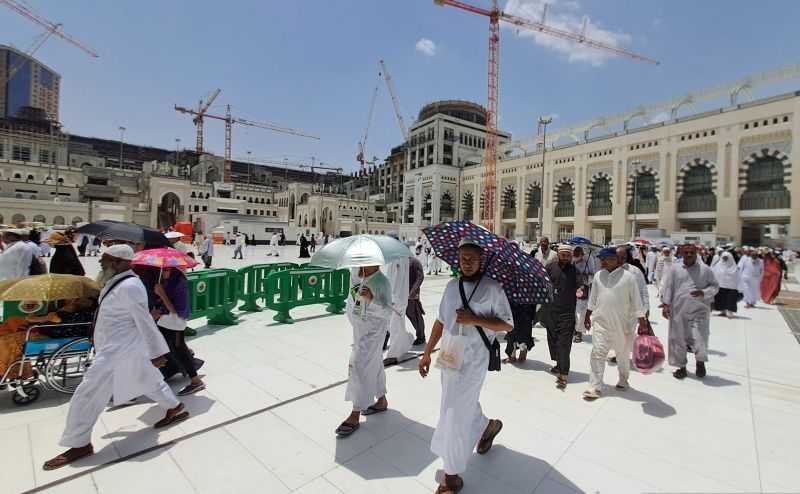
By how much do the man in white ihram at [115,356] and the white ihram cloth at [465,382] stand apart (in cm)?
225

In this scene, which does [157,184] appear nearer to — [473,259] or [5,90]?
[473,259]

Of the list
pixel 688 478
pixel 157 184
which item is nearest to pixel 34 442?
pixel 688 478

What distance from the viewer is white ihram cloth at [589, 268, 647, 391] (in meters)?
3.83

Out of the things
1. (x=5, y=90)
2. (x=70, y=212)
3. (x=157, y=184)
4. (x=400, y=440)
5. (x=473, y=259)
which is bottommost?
(x=400, y=440)

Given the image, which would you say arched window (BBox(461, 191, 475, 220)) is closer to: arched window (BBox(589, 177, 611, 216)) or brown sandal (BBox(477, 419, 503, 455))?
arched window (BBox(589, 177, 611, 216))

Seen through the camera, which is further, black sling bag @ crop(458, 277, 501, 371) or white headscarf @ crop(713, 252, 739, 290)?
white headscarf @ crop(713, 252, 739, 290)

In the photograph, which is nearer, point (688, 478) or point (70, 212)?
point (688, 478)

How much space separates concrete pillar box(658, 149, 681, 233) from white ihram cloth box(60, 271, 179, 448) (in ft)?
131

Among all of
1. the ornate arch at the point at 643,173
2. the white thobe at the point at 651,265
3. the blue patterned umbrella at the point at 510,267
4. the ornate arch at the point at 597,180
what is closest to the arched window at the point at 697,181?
the ornate arch at the point at 643,173

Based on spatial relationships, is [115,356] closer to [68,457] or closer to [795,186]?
[68,457]

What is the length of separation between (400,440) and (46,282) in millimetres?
3508

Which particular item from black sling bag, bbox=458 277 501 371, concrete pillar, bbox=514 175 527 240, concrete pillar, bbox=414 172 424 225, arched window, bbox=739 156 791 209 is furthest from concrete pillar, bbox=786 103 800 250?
concrete pillar, bbox=414 172 424 225

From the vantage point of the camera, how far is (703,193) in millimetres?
31578

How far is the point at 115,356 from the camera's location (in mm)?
2676
